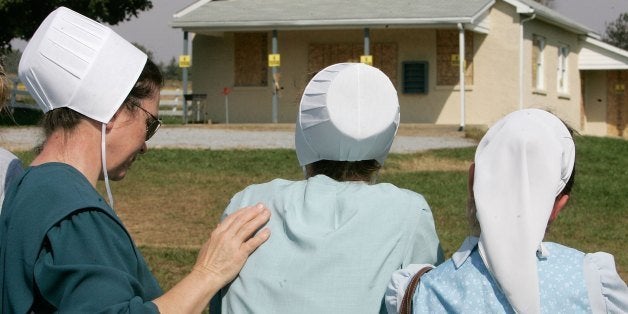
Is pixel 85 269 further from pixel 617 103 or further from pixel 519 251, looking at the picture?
pixel 617 103

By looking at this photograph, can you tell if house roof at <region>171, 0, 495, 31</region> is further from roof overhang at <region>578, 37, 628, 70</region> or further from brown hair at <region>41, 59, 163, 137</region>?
brown hair at <region>41, 59, 163, 137</region>

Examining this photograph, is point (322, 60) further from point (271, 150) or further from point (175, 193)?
point (175, 193)

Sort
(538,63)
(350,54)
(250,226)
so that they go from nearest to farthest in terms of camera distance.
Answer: (250,226) < (350,54) < (538,63)

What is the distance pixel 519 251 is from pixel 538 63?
33904 millimetres

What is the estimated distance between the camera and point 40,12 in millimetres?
37875

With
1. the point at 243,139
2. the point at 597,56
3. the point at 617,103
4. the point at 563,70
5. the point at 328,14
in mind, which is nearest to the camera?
the point at 243,139

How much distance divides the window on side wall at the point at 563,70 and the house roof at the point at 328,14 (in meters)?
6.09

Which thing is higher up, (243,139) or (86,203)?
(86,203)

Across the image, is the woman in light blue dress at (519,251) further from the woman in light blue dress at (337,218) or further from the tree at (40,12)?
the tree at (40,12)

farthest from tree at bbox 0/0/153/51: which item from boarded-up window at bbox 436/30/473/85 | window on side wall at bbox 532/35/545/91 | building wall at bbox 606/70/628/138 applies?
building wall at bbox 606/70/628/138

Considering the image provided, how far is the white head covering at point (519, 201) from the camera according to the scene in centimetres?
270

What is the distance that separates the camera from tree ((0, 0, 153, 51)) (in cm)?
3634

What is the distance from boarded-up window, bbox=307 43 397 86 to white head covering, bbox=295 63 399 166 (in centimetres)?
3074

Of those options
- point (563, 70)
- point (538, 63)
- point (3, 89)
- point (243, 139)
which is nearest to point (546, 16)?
point (538, 63)
